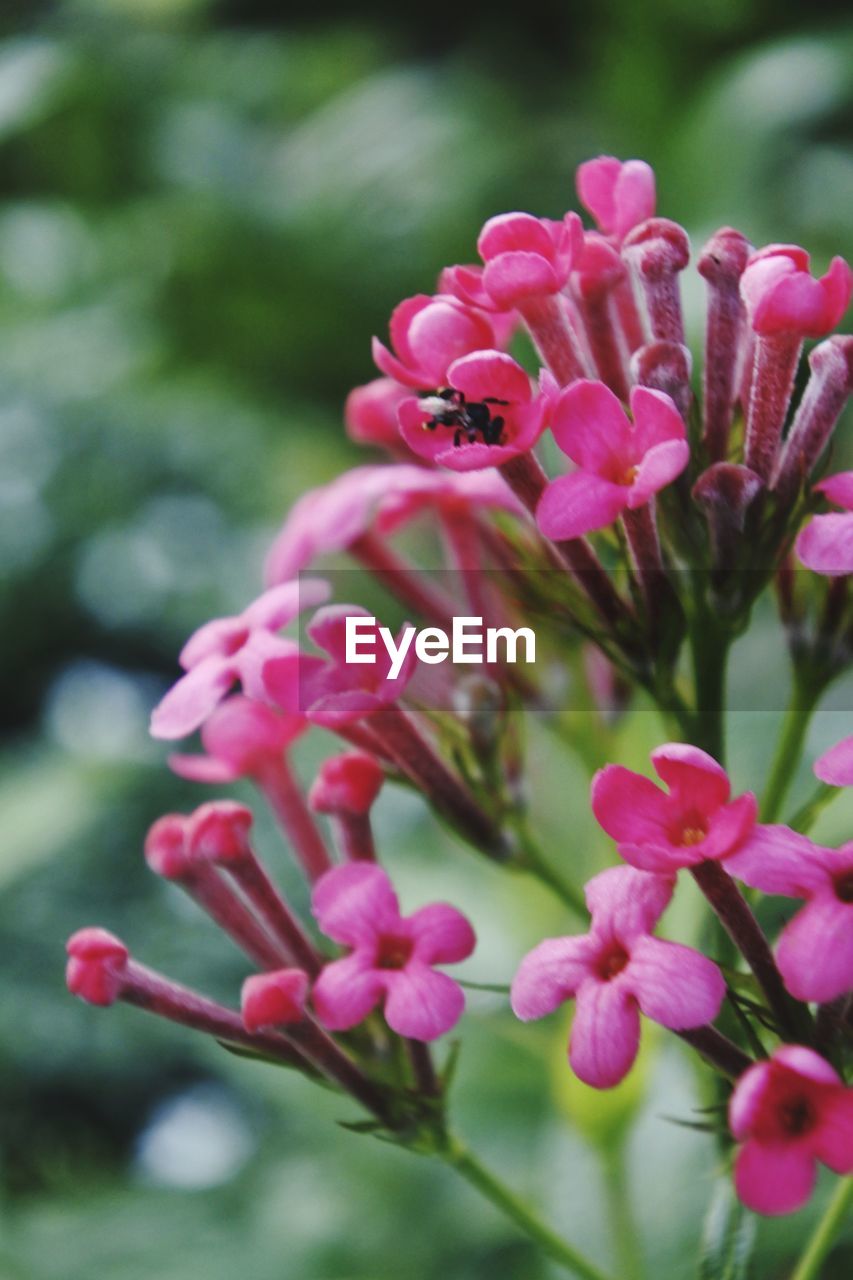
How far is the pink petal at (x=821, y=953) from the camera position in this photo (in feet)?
1.17

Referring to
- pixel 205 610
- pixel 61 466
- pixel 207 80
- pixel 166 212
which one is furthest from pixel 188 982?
pixel 207 80

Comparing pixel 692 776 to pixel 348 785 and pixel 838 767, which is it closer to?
pixel 838 767

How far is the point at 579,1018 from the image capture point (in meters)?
0.39

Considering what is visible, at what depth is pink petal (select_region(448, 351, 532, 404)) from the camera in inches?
16.9

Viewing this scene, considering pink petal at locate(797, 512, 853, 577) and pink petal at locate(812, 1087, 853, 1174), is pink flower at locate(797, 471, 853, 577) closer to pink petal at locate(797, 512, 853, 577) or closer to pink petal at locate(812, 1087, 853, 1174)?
pink petal at locate(797, 512, 853, 577)

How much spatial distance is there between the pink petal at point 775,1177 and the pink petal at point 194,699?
0.22 m

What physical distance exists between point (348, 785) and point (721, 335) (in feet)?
0.68

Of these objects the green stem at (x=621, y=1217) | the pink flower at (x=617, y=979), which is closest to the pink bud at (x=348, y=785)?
the pink flower at (x=617, y=979)

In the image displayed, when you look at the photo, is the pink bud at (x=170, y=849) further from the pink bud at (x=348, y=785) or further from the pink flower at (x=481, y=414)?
the pink flower at (x=481, y=414)

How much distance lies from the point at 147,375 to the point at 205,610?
502mm

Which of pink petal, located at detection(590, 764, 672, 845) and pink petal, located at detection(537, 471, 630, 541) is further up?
pink petal, located at detection(537, 471, 630, 541)

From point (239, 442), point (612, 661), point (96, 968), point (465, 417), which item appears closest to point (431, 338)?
point (465, 417)

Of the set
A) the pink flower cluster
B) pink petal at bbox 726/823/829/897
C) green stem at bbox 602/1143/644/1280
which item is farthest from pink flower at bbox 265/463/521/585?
green stem at bbox 602/1143/644/1280

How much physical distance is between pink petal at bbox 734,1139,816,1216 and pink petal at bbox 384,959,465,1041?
10cm
